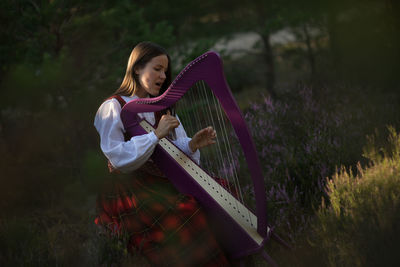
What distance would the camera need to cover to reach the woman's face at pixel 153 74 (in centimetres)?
223

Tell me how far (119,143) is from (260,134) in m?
1.56

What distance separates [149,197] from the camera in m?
2.02

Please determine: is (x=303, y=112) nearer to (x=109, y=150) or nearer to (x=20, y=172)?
(x=109, y=150)

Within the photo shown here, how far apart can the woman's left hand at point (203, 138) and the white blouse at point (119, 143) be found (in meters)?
0.33

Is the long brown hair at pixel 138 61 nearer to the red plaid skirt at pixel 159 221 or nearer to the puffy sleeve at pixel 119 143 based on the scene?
the puffy sleeve at pixel 119 143

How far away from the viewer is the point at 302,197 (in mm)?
2762

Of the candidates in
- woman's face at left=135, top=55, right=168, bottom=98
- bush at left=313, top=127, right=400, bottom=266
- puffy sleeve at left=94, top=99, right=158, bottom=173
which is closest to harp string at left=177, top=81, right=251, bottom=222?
woman's face at left=135, top=55, right=168, bottom=98

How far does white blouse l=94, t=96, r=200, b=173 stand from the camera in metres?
1.95

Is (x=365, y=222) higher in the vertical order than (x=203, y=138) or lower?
lower

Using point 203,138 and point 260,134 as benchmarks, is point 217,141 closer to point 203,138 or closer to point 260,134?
point 203,138

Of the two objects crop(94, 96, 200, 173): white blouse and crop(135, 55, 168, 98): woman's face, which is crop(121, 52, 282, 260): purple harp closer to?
crop(94, 96, 200, 173): white blouse

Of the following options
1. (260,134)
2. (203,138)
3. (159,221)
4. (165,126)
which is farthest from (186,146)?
(260,134)

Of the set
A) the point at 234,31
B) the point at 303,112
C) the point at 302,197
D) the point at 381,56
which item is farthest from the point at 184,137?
the point at 234,31

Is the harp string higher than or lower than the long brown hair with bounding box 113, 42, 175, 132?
lower
